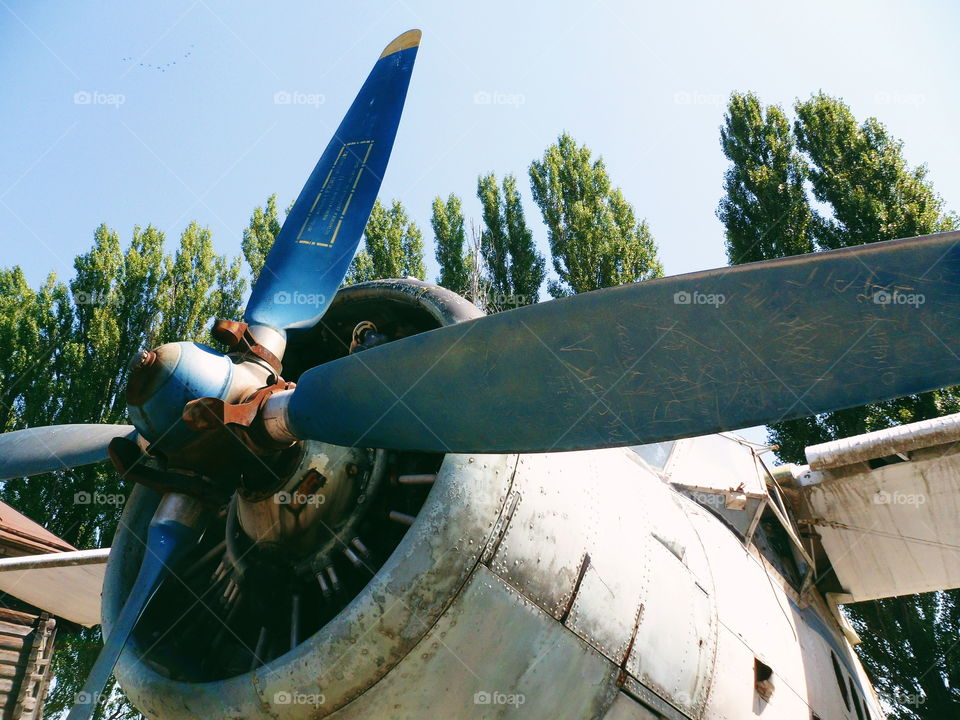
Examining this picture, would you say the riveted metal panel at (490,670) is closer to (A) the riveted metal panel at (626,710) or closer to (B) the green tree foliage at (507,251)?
(A) the riveted metal panel at (626,710)

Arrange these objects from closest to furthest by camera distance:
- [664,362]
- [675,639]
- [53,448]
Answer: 1. [664,362]
2. [675,639]
3. [53,448]

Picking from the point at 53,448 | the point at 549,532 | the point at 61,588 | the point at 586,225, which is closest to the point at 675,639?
the point at 549,532

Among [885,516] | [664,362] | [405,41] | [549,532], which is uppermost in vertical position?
[405,41]

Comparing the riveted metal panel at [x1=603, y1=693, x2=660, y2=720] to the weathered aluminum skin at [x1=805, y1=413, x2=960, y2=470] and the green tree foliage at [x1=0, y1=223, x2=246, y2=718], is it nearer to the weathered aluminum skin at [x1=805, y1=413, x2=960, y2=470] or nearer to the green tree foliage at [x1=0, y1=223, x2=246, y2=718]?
the weathered aluminum skin at [x1=805, y1=413, x2=960, y2=470]

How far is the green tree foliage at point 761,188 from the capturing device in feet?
54.2

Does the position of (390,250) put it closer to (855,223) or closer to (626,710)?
(855,223)

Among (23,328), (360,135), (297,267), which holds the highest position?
(23,328)

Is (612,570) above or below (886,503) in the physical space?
below

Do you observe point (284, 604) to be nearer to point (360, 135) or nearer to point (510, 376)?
point (510, 376)

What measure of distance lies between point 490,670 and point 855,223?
15.6m

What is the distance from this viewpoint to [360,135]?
154 inches

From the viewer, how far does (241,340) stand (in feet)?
10.7

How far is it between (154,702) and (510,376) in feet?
6.38

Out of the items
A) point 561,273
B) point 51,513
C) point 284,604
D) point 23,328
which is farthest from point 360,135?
point 23,328
